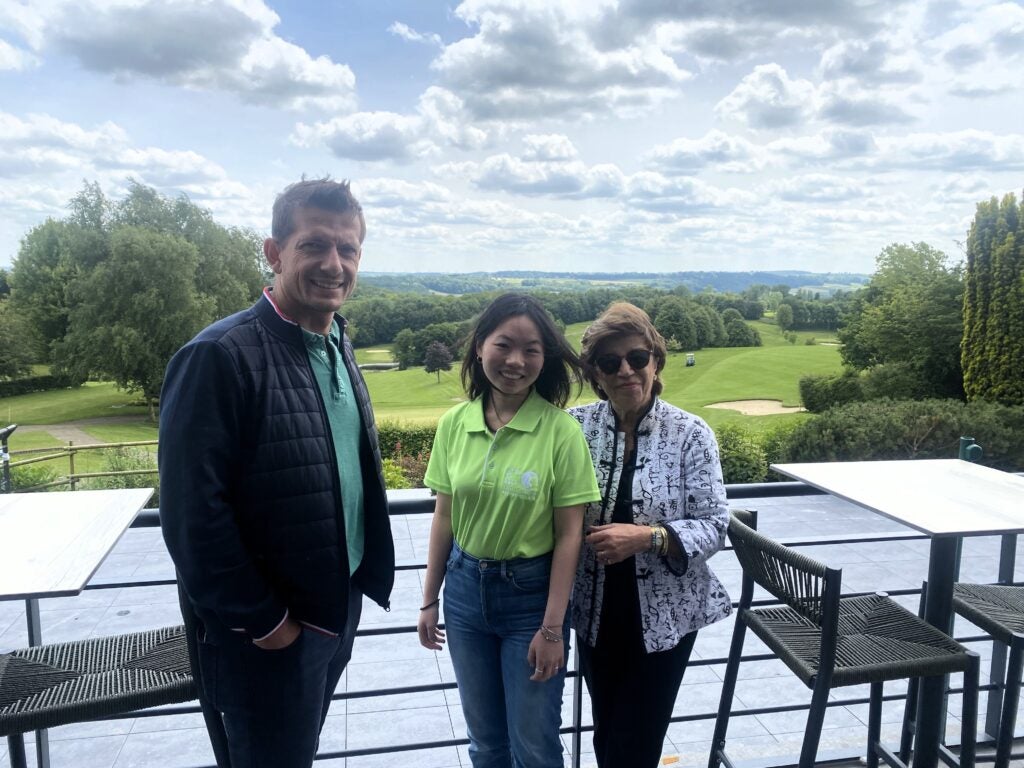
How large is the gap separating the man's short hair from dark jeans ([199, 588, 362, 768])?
2.41ft

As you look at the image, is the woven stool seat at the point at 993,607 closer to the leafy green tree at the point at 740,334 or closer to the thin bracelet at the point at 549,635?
the thin bracelet at the point at 549,635

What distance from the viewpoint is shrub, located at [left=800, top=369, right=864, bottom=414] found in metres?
17.6

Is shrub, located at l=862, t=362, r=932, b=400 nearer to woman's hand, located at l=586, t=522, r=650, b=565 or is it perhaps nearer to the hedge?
woman's hand, located at l=586, t=522, r=650, b=565

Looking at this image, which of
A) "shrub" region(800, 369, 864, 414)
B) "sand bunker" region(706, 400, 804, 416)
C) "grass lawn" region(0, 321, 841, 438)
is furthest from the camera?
"sand bunker" region(706, 400, 804, 416)

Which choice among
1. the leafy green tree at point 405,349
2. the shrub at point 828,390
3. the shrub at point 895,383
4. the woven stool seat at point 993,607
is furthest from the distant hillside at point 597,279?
the woven stool seat at point 993,607

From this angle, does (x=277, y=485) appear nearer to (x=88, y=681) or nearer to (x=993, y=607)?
(x=88, y=681)

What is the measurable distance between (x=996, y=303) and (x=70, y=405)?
30.1m

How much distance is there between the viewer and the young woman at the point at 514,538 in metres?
1.37

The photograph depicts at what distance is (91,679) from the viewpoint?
57.2 inches

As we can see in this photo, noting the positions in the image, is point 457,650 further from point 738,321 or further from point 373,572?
point 738,321

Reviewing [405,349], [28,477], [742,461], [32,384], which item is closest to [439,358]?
[742,461]

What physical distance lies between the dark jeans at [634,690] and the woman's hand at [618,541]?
0.18 meters

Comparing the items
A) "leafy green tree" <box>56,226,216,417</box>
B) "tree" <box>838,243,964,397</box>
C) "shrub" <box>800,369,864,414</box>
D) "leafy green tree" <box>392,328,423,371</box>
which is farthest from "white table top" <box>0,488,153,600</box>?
"leafy green tree" <box>56,226,216,417</box>

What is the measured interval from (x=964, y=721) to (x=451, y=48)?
3532 cm
